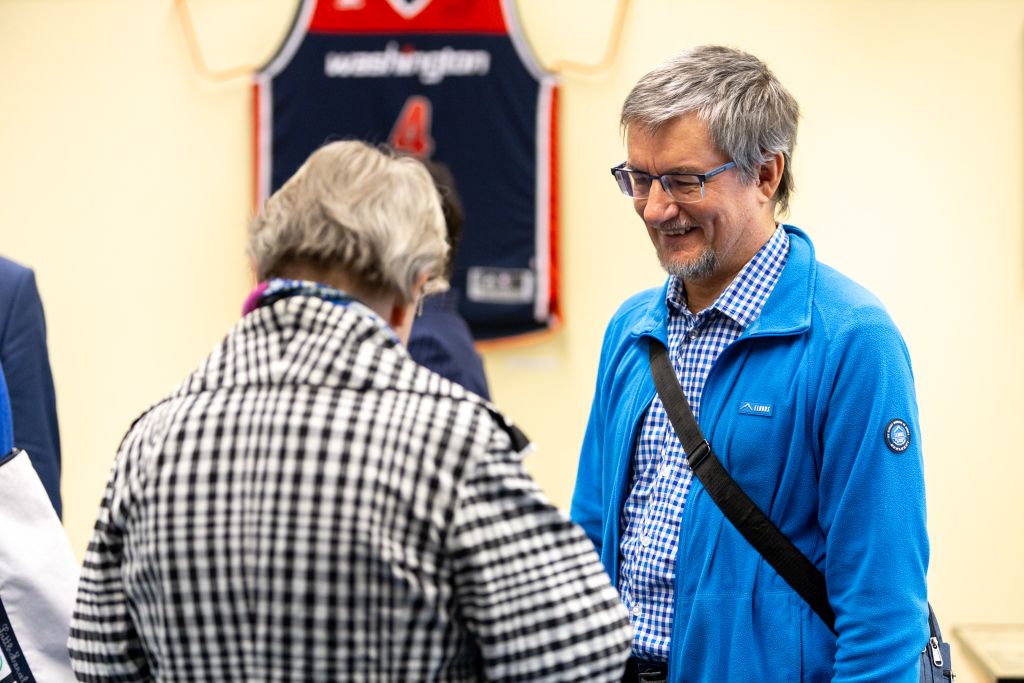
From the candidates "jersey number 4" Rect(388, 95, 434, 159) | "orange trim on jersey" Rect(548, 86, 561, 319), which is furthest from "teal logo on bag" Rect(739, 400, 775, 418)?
"jersey number 4" Rect(388, 95, 434, 159)

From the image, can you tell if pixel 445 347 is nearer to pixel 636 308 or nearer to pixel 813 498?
pixel 636 308

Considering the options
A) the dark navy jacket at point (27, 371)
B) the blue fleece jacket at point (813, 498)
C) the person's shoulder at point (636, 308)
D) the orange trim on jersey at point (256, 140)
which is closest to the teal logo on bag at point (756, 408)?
the blue fleece jacket at point (813, 498)

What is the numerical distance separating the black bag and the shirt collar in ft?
0.43

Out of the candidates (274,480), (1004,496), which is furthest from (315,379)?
(1004,496)

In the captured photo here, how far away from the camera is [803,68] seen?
10.5 feet

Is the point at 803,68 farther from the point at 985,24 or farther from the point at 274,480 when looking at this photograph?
the point at 274,480

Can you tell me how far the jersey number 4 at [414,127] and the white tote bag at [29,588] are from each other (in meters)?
1.96

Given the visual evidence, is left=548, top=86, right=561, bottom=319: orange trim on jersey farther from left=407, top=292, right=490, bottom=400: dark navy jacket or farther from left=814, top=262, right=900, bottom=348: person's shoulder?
left=814, top=262, right=900, bottom=348: person's shoulder

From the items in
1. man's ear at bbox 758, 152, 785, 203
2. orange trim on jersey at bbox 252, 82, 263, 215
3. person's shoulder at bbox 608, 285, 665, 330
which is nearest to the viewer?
man's ear at bbox 758, 152, 785, 203

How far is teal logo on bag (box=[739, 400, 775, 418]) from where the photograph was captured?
1.49m

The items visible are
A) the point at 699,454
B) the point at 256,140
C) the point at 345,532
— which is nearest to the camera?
the point at 345,532

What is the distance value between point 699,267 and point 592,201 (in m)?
1.72

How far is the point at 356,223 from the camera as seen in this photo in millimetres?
1151

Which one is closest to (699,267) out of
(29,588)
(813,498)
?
(813,498)
